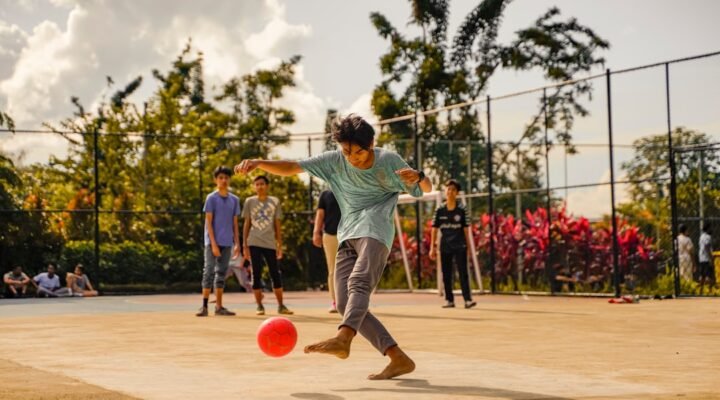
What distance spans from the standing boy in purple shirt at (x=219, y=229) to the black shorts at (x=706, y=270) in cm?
958

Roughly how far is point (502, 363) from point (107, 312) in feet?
28.9

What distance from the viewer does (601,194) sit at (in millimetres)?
24688

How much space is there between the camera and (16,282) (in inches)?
899

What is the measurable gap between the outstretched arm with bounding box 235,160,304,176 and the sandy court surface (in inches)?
49.2

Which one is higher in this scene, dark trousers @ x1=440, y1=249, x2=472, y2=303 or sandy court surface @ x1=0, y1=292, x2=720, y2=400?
dark trousers @ x1=440, y1=249, x2=472, y2=303

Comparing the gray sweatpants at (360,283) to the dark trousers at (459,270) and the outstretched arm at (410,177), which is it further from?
the dark trousers at (459,270)

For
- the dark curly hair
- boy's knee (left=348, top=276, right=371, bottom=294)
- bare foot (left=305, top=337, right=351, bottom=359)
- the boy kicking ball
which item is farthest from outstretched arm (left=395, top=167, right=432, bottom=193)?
bare foot (left=305, top=337, right=351, bottom=359)

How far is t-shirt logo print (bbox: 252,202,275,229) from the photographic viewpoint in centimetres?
1417

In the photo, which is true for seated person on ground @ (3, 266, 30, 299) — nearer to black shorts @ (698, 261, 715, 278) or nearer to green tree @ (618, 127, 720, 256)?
green tree @ (618, 127, 720, 256)

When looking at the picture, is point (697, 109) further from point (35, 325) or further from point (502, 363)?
point (502, 363)

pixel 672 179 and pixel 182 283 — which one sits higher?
pixel 672 179

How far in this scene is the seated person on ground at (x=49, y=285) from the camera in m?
22.9

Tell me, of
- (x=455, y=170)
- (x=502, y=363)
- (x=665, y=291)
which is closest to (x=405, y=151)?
(x=455, y=170)

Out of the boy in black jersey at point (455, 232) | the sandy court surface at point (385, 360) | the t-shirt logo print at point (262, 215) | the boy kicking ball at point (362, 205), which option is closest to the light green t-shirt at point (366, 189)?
the boy kicking ball at point (362, 205)
